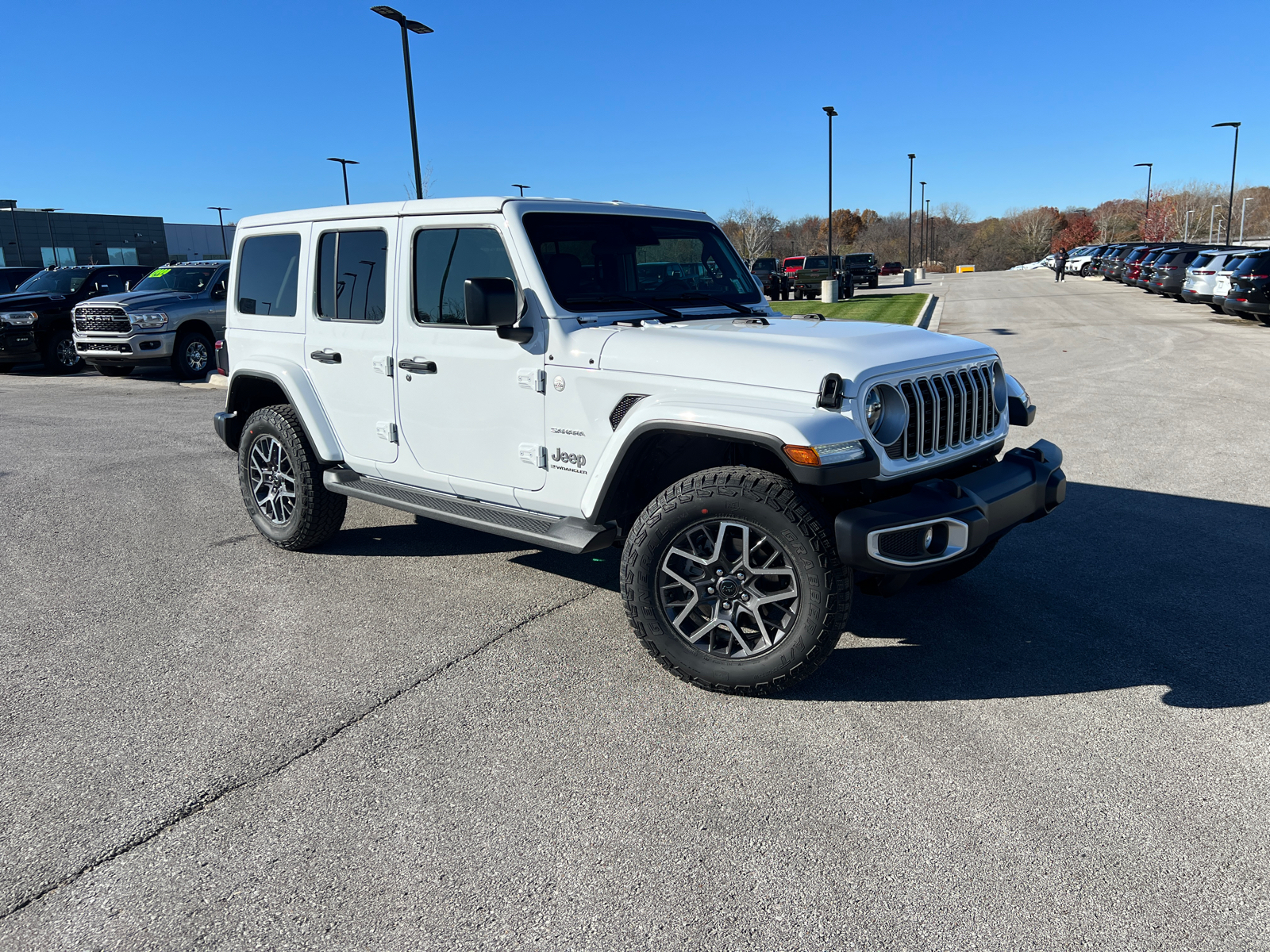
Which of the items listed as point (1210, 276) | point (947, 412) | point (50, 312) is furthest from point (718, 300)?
point (1210, 276)

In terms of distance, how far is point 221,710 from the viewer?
3828 millimetres

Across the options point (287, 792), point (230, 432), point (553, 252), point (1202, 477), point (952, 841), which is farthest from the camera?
point (1202, 477)

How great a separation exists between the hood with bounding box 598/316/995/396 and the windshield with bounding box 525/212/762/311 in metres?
0.40

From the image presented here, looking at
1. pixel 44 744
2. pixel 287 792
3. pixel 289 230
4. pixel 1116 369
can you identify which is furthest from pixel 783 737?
pixel 1116 369

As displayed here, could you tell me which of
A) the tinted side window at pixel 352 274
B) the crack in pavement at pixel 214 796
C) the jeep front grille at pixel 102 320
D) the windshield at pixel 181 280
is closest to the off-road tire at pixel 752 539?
the crack in pavement at pixel 214 796

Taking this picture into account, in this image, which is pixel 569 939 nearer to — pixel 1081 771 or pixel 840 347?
pixel 1081 771

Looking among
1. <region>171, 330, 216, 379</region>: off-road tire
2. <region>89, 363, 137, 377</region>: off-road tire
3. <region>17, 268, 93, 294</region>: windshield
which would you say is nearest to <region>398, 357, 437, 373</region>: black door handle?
<region>171, 330, 216, 379</region>: off-road tire

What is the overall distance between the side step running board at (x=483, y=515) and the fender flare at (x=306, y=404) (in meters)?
0.14

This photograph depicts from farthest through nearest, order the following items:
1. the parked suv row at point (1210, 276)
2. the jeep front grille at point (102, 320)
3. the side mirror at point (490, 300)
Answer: the parked suv row at point (1210, 276) < the jeep front grille at point (102, 320) < the side mirror at point (490, 300)

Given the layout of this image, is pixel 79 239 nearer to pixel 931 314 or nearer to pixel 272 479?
pixel 931 314

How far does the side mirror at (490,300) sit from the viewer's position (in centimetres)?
403

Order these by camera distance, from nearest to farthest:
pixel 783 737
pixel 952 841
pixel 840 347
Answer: pixel 952 841, pixel 783 737, pixel 840 347

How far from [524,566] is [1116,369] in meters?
11.8

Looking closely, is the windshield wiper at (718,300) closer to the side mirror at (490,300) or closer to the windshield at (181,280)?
the side mirror at (490,300)
